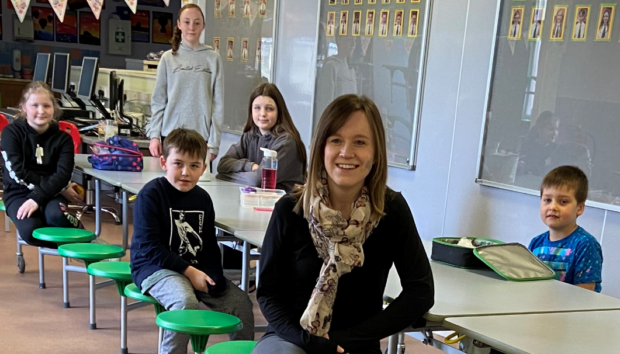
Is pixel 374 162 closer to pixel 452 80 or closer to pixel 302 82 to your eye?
pixel 452 80

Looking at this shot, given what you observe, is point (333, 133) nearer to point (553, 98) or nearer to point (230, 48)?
point (553, 98)

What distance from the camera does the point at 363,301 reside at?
6.08 feet

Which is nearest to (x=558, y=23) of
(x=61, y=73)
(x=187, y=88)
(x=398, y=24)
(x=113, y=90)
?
(x=398, y=24)

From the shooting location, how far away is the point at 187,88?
4387 millimetres

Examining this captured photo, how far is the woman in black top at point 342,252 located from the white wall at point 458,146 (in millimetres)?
1721

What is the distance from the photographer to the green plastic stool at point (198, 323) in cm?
215

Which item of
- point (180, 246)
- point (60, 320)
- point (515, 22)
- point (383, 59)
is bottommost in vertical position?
point (60, 320)

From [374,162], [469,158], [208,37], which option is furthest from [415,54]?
[208,37]

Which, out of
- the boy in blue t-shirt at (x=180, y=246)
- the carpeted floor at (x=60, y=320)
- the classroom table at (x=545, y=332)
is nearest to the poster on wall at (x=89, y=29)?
the carpeted floor at (x=60, y=320)

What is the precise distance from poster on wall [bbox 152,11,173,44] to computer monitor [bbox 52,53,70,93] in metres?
5.09

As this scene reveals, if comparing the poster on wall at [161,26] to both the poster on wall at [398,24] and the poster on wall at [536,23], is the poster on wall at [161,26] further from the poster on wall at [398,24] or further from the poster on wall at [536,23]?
the poster on wall at [536,23]

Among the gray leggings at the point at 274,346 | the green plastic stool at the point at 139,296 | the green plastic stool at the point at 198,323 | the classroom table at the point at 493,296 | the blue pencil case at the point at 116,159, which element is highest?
the blue pencil case at the point at 116,159

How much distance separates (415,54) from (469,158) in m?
0.78

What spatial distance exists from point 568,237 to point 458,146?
1.36 metres
